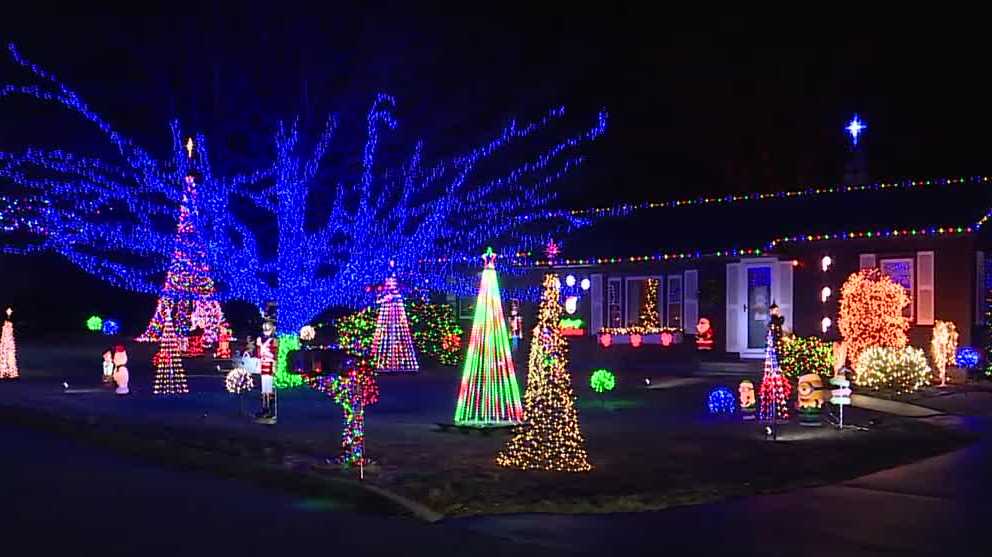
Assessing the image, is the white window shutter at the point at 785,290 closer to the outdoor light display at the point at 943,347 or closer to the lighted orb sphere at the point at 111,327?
the outdoor light display at the point at 943,347

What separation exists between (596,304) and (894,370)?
10577 millimetres

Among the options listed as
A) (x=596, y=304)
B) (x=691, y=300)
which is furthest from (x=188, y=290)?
(x=691, y=300)

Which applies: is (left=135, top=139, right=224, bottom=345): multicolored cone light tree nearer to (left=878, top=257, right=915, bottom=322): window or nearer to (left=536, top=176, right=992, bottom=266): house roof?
(left=536, top=176, right=992, bottom=266): house roof

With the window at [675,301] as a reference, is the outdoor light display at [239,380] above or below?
below

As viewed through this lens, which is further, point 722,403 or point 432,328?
point 432,328

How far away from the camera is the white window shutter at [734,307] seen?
25.1 meters

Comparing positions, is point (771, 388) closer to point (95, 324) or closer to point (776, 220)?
point (776, 220)

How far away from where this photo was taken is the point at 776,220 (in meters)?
25.6

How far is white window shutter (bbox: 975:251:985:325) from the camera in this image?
21422 mm

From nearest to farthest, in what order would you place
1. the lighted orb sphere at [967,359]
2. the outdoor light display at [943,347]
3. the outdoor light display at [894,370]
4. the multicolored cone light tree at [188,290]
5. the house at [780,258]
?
the outdoor light display at [894,370] < the outdoor light display at [943,347] < the lighted orb sphere at [967,359] < the house at [780,258] < the multicolored cone light tree at [188,290]

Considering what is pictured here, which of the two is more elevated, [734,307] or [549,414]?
[734,307]

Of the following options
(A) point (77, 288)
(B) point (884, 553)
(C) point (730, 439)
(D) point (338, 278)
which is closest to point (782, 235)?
(D) point (338, 278)

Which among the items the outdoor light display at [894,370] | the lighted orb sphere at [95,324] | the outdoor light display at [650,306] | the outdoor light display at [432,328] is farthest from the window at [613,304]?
the lighted orb sphere at [95,324]

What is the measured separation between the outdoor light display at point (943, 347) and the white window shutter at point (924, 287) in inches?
22.9
